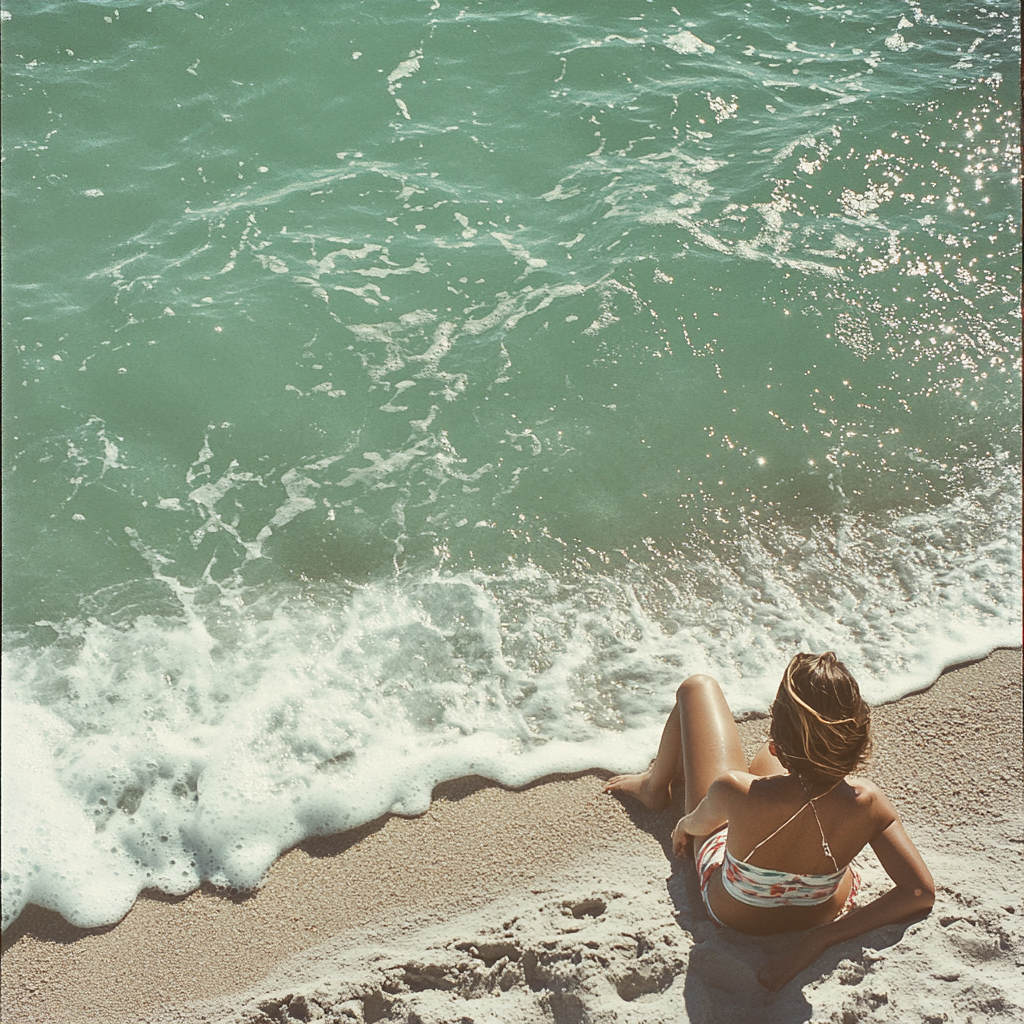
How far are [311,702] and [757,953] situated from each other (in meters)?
2.41

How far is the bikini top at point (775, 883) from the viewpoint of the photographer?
A: 2674mm

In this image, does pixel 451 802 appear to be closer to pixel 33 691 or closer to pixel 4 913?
pixel 4 913

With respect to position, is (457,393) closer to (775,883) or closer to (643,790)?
(643,790)

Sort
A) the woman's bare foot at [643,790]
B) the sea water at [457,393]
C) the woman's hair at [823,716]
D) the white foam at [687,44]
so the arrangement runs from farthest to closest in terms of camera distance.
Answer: the white foam at [687,44] < the sea water at [457,393] < the woman's bare foot at [643,790] < the woman's hair at [823,716]

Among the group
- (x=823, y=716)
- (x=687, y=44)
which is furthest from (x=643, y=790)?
(x=687, y=44)

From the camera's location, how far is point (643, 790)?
3.60 meters

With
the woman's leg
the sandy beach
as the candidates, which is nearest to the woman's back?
the sandy beach

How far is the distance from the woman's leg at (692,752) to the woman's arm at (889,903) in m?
0.60

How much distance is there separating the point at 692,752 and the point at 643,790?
0.39 meters

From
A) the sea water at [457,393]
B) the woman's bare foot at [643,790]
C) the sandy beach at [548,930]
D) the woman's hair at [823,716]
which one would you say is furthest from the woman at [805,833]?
the sea water at [457,393]

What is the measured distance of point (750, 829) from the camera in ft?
8.63

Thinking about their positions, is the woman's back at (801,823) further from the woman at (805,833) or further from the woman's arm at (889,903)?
the woman's arm at (889,903)

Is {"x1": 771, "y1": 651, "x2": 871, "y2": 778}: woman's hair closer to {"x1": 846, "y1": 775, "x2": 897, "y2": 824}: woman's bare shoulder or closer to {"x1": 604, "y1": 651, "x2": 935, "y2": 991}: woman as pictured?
{"x1": 604, "y1": 651, "x2": 935, "y2": 991}: woman

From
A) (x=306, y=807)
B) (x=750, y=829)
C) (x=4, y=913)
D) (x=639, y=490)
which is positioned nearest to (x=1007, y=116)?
(x=639, y=490)
